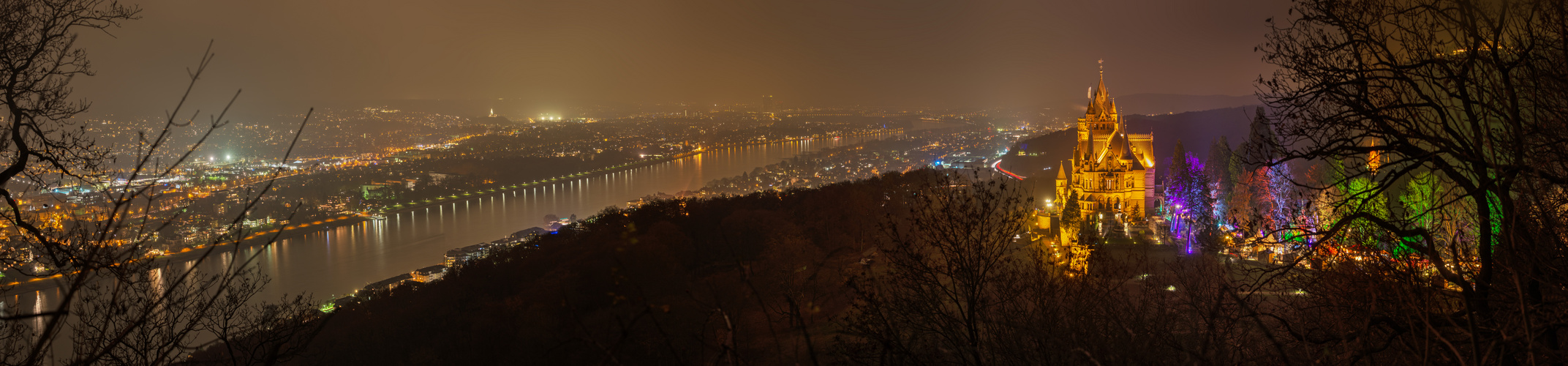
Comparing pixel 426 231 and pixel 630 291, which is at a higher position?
pixel 630 291

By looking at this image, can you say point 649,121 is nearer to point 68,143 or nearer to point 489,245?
point 489,245

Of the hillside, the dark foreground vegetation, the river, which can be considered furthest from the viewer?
the hillside

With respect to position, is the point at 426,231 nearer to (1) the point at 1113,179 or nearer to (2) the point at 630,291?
(2) the point at 630,291

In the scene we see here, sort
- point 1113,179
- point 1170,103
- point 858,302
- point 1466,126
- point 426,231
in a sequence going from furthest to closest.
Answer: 1. point 1170,103
2. point 426,231
3. point 1113,179
4. point 858,302
5. point 1466,126

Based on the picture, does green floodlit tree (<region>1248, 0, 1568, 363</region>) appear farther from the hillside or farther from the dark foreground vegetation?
the hillside

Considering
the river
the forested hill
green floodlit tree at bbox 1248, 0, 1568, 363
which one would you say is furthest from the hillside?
green floodlit tree at bbox 1248, 0, 1568, 363

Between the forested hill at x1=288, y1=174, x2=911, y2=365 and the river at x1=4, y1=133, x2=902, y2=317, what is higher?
the forested hill at x1=288, y1=174, x2=911, y2=365

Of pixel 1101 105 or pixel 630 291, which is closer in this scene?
pixel 630 291

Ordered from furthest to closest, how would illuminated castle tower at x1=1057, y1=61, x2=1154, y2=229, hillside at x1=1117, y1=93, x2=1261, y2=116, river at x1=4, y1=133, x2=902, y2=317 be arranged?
hillside at x1=1117, y1=93, x2=1261, y2=116 < illuminated castle tower at x1=1057, y1=61, x2=1154, y2=229 < river at x1=4, y1=133, x2=902, y2=317

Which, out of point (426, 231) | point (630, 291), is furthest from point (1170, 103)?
point (630, 291)
